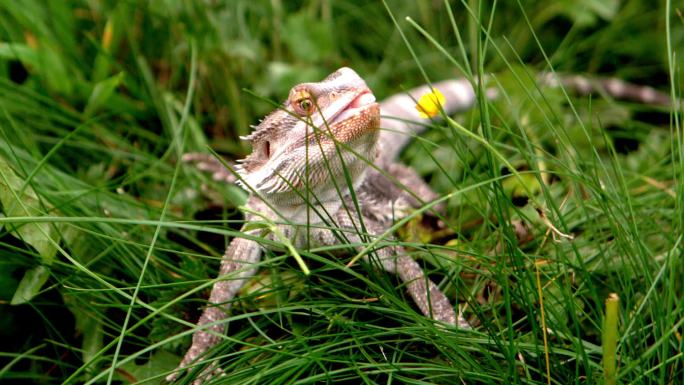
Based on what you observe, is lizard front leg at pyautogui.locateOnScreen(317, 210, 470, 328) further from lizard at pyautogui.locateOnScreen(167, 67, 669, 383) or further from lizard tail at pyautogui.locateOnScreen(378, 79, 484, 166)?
lizard tail at pyautogui.locateOnScreen(378, 79, 484, 166)

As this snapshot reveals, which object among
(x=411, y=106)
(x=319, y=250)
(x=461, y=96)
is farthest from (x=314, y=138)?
(x=461, y=96)

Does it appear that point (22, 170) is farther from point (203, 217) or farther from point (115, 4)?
point (115, 4)

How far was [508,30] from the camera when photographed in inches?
206

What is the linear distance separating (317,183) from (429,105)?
536 millimetres

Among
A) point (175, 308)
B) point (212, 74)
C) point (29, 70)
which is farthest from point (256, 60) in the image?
point (175, 308)

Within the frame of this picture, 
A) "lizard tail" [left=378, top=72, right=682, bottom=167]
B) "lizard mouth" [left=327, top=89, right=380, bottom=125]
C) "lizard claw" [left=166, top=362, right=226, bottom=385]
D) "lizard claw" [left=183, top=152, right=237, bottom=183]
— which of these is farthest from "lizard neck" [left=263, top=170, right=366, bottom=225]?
"lizard tail" [left=378, top=72, right=682, bottom=167]

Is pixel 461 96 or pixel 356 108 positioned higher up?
pixel 356 108

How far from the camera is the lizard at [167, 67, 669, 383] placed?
8.29 ft

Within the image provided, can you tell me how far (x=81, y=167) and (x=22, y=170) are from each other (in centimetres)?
80

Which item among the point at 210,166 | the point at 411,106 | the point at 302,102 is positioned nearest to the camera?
the point at 302,102

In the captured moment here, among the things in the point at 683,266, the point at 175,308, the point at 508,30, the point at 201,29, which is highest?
the point at 201,29

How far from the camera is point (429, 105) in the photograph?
279 cm

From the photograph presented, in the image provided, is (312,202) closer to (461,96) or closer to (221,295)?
(221,295)

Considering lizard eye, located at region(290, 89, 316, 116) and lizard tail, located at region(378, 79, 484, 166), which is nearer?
lizard eye, located at region(290, 89, 316, 116)
